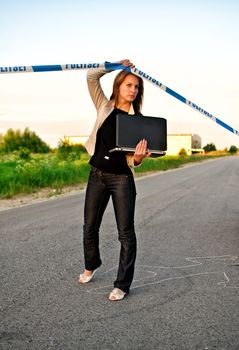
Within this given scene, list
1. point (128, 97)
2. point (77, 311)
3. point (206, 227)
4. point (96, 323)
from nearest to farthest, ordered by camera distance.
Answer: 1. point (96, 323)
2. point (77, 311)
3. point (128, 97)
4. point (206, 227)

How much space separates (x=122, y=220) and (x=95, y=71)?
1.25 m

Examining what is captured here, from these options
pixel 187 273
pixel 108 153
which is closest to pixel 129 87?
pixel 108 153

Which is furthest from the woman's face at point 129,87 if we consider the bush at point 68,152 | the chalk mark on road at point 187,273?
the bush at point 68,152

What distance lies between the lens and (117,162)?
13.7 feet

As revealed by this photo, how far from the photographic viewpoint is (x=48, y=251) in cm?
625

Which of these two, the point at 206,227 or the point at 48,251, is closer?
the point at 48,251

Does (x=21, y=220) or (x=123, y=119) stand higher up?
(x=123, y=119)

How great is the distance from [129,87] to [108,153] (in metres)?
0.56

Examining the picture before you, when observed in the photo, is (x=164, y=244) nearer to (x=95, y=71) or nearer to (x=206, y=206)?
(x=95, y=71)

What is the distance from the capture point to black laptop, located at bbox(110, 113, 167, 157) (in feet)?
12.8

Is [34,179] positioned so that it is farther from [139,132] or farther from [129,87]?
[139,132]

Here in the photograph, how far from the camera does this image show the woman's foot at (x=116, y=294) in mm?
4184

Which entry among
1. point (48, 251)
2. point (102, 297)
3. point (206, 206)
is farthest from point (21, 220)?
point (102, 297)

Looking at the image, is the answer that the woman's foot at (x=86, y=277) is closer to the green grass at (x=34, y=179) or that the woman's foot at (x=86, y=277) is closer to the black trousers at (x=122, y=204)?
the black trousers at (x=122, y=204)
